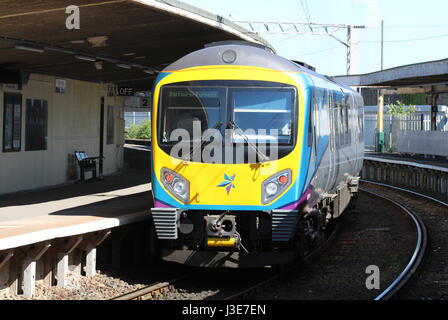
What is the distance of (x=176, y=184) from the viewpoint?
31.7ft

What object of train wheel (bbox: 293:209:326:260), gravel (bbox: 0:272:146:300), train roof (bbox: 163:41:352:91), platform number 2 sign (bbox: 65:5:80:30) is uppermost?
platform number 2 sign (bbox: 65:5:80:30)

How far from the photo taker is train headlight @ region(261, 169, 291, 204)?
9.52 meters

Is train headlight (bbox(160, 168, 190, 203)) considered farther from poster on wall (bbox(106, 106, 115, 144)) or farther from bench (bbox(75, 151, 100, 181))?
poster on wall (bbox(106, 106, 115, 144))

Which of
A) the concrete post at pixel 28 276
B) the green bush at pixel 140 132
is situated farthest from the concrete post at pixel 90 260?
the green bush at pixel 140 132

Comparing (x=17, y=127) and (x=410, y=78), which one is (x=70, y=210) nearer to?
(x=17, y=127)

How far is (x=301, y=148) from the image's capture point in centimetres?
961

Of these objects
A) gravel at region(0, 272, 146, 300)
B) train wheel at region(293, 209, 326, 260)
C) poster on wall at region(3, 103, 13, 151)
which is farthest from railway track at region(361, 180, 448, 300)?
poster on wall at region(3, 103, 13, 151)

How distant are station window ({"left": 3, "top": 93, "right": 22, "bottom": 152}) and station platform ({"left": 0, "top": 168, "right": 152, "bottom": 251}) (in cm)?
108

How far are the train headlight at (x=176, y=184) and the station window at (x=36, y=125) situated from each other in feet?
23.5

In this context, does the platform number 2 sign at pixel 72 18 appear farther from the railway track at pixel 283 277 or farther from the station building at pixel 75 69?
the railway track at pixel 283 277

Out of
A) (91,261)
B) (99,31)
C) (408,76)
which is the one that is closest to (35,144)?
(99,31)

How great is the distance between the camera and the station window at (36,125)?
16.0m

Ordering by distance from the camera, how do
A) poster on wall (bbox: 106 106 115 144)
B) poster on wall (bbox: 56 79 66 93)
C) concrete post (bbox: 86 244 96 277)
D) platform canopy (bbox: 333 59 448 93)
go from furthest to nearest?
platform canopy (bbox: 333 59 448 93) < poster on wall (bbox: 106 106 115 144) < poster on wall (bbox: 56 79 66 93) < concrete post (bbox: 86 244 96 277)
